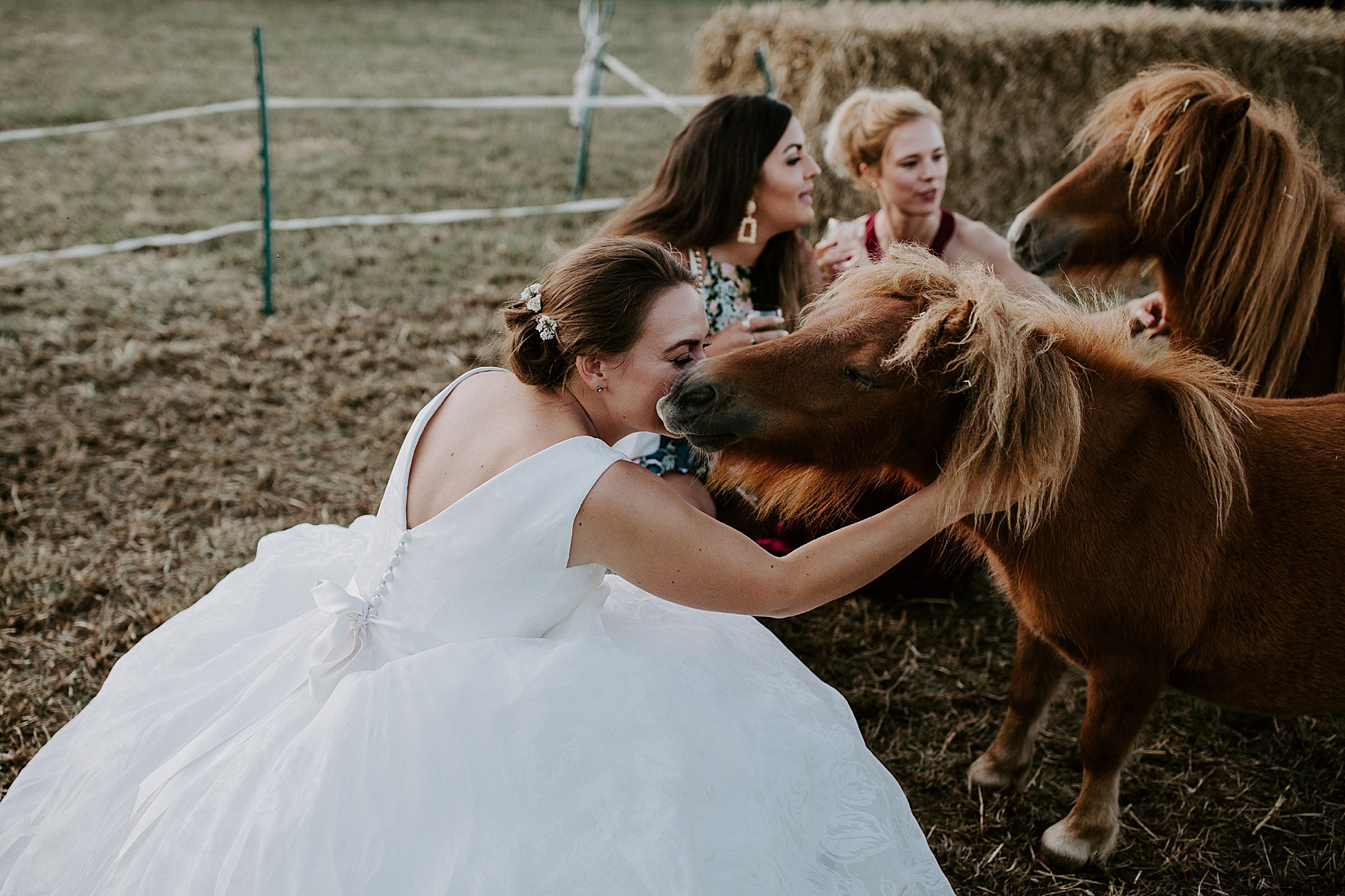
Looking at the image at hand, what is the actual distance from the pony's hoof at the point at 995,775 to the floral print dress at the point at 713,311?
Result: 1.27 metres

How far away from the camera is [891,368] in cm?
181

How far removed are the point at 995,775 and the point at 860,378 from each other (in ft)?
4.70

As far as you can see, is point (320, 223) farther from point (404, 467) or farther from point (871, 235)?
point (404, 467)

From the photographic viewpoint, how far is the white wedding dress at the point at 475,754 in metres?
1.58

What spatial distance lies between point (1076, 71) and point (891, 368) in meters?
5.64

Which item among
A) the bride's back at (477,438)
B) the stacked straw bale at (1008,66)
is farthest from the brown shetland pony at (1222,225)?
the stacked straw bale at (1008,66)

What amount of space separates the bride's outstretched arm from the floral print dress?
133 centimetres

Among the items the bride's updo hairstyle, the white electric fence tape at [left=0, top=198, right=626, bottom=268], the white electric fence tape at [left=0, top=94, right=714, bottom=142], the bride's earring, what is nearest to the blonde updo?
the bride's earring

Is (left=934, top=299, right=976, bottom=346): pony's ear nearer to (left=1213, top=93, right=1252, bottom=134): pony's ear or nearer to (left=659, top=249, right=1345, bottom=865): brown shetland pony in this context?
(left=659, top=249, right=1345, bottom=865): brown shetland pony

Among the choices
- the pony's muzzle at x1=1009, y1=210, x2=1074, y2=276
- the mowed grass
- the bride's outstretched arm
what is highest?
the pony's muzzle at x1=1009, y1=210, x2=1074, y2=276

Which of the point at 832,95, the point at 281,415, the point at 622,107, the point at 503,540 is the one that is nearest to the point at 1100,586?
the point at 503,540

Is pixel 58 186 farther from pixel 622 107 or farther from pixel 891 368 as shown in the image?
pixel 891 368

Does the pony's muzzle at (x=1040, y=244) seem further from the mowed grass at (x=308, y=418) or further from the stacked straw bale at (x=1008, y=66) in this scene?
the stacked straw bale at (x=1008, y=66)

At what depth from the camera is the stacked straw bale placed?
609cm
